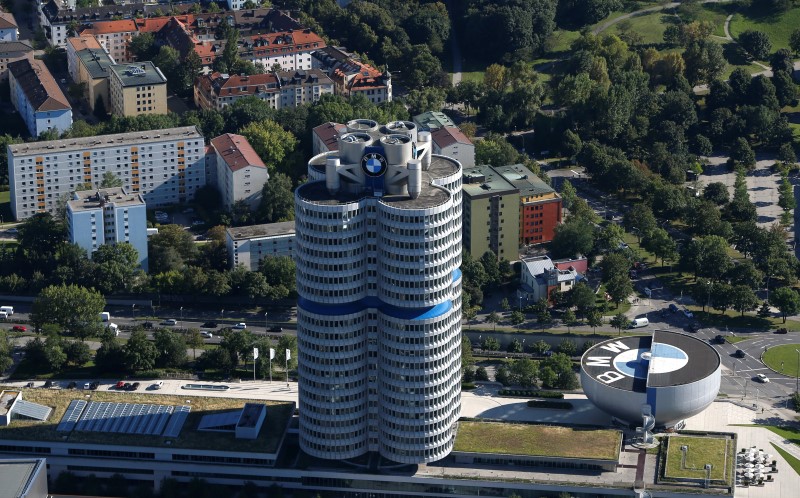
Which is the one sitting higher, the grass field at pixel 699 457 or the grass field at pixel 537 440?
the grass field at pixel 537 440

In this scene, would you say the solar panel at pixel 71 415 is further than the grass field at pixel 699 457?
Yes

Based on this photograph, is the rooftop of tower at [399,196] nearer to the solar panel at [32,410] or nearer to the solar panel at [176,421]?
the solar panel at [176,421]

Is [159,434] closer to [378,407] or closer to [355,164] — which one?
[378,407]

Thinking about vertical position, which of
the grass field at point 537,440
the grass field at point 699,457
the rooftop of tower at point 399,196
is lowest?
the grass field at point 699,457

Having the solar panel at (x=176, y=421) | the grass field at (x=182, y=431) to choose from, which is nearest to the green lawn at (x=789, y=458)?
the grass field at (x=182, y=431)

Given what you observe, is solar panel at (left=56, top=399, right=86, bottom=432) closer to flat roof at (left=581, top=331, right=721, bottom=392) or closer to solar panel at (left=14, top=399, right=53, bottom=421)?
solar panel at (left=14, top=399, right=53, bottom=421)

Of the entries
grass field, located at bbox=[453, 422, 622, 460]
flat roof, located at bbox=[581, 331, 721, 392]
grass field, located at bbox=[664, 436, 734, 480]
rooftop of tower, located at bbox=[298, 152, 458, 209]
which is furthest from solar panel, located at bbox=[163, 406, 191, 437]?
grass field, located at bbox=[664, 436, 734, 480]

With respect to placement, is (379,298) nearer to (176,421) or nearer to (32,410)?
(176,421)

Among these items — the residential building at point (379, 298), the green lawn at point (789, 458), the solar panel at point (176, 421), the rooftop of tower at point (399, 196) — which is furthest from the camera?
the green lawn at point (789, 458)
